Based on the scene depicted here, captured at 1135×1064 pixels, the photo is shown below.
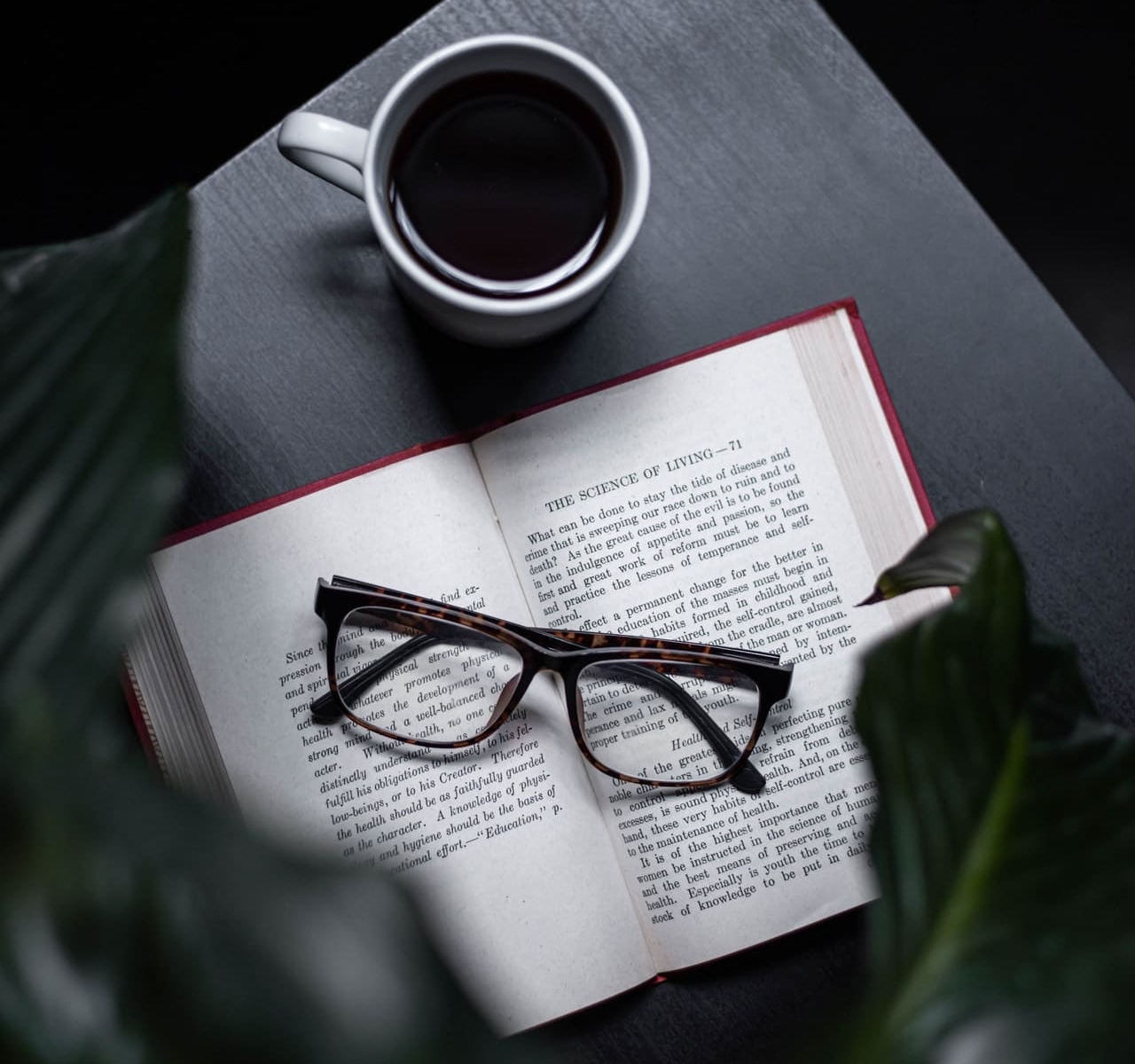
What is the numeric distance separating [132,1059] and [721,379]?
16.8 inches

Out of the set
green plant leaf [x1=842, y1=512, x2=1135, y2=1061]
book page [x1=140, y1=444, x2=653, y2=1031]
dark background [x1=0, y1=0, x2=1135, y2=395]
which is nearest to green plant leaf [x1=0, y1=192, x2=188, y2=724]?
green plant leaf [x1=842, y1=512, x2=1135, y2=1061]

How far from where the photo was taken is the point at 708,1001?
0.51m

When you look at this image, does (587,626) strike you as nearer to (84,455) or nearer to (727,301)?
(727,301)

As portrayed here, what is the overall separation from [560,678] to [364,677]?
100 mm

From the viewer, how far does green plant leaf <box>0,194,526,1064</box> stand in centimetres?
15

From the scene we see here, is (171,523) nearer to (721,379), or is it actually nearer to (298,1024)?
(721,379)

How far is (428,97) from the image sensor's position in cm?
46

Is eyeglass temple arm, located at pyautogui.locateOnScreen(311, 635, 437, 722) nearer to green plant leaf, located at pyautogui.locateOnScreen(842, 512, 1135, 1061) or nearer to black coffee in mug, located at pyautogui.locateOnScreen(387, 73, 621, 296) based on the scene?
black coffee in mug, located at pyautogui.locateOnScreen(387, 73, 621, 296)

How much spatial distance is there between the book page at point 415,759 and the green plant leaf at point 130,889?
31 centimetres

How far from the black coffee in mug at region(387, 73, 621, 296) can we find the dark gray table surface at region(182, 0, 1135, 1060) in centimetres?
6

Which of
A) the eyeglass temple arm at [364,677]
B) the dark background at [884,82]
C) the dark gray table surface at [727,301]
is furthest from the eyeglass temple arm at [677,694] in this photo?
the dark background at [884,82]

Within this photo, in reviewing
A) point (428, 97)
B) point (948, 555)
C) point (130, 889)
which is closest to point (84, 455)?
point (130, 889)

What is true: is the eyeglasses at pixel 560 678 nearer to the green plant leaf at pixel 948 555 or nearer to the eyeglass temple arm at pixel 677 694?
the eyeglass temple arm at pixel 677 694

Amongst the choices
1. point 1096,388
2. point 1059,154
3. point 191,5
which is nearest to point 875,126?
point 1096,388
